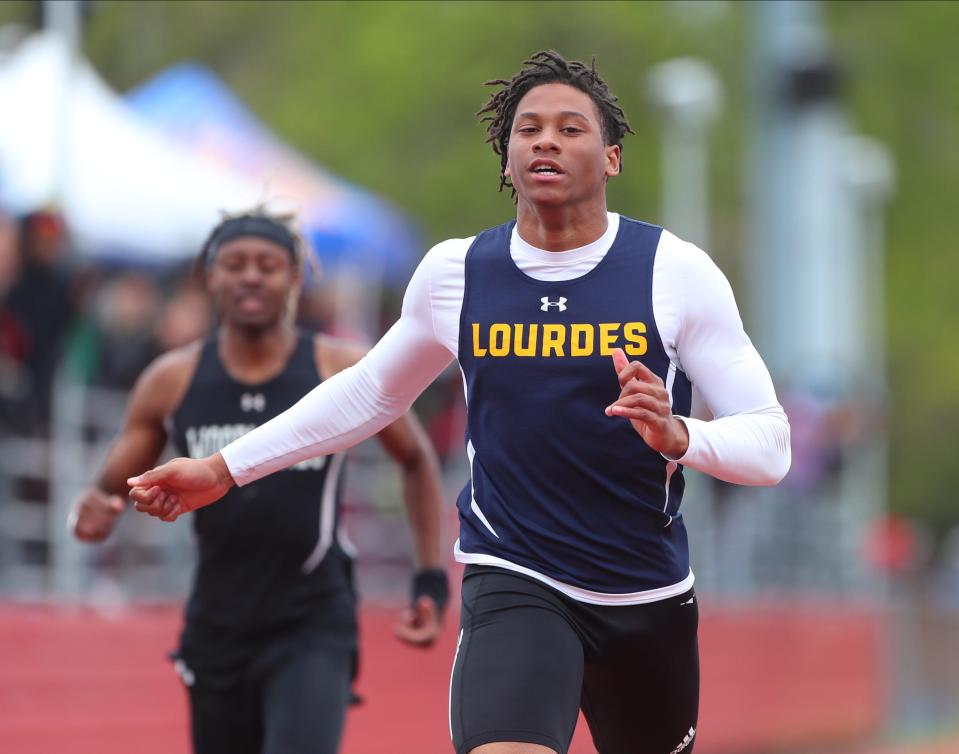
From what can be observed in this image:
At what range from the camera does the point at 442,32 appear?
32.5 metres

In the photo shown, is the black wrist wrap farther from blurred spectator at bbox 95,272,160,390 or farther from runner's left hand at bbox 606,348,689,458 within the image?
blurred spectator at bbox 95,272,160,390

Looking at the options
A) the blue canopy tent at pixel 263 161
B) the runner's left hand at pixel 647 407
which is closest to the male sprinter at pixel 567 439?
the runner's left hand at pixel 647 407

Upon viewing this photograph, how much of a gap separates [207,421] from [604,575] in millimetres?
1852

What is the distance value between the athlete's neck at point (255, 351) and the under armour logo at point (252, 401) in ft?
0.18

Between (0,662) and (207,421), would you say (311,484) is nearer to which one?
(207,421)

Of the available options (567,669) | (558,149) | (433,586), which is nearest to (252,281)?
(433,586)

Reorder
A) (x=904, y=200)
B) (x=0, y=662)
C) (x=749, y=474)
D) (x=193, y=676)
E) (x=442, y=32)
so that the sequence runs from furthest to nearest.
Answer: (x=904, y=200), (x=442, y=32), (x=0, y=662), (x=193, y=676), (x=749, y=474)

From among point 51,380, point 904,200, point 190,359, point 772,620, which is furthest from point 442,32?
point 190,359

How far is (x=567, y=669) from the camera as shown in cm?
495

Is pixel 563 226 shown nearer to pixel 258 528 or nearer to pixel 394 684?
pixel 258 528

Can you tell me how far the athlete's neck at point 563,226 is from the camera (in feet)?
A: 16.6

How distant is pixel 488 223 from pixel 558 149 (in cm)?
2774

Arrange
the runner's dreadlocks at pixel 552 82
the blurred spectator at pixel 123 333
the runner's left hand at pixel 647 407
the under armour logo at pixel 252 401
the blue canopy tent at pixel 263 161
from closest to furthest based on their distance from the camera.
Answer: the runner's left hand at pixel 647 407, the runner's dreadlocks at pixel 552 82, the under armour logo at pixel 252 401, the blurred spectator at pixel 123 333, the blue canopy tent at pixel 263 161

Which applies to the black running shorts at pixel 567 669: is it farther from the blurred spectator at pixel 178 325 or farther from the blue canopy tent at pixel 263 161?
the blue canopy tent at pixel 263 161
